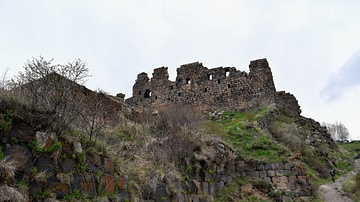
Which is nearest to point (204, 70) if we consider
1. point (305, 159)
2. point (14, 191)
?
point (305, 159)

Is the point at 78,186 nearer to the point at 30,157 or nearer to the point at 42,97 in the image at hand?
the point at 30,157

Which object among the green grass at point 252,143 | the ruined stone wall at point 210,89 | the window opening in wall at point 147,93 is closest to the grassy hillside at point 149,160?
the green grass at point 252,143

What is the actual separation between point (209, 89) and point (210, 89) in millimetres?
68

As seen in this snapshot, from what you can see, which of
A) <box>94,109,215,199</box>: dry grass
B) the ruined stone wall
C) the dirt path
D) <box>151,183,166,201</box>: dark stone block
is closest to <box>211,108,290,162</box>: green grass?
the dirt path

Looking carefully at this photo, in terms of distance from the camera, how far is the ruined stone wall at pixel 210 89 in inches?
791

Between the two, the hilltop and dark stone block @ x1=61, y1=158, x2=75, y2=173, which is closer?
the hilltop

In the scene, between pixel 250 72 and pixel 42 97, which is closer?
pixel 42 97

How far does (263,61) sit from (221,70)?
104 inches

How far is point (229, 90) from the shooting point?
67.8 feet

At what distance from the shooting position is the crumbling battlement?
65.9 ft

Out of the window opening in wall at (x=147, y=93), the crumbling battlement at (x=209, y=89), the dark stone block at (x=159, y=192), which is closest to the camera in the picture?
the dark stone block at (x=159, y=192)

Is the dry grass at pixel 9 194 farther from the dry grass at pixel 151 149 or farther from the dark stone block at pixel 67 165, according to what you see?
the dry grass at pixel 151 149

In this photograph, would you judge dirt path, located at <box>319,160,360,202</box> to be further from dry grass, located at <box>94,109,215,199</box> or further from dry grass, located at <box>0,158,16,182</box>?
dry grass, located at <box>0,158,16,182</box>

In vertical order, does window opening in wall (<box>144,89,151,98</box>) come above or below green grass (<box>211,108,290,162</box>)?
above
